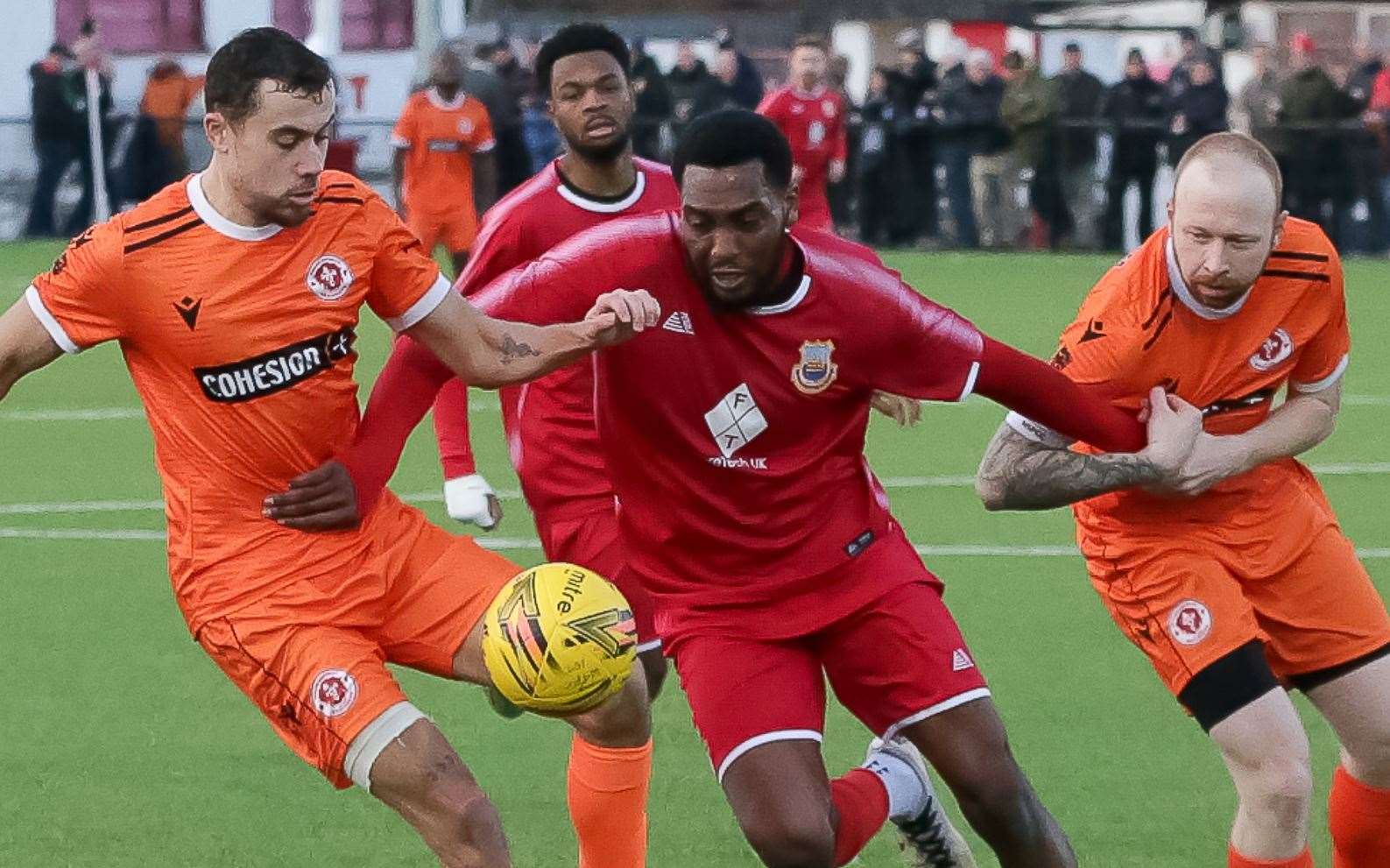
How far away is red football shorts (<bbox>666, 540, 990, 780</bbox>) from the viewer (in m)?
5.48

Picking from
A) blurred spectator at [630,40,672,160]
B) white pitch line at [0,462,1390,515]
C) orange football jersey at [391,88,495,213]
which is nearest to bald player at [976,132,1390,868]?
white pitch line at [0,462,1390,515]

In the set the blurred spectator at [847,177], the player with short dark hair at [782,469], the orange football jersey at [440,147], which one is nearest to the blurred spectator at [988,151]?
the blurred spectator at [847,177]

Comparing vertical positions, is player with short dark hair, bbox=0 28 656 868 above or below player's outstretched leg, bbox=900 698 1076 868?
above

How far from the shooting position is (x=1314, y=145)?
76.6 ft

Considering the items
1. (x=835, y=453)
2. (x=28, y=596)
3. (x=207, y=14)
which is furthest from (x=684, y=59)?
(x=835, y=453)

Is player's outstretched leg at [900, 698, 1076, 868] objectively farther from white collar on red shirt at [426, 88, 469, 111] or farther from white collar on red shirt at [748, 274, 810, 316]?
white collar on red shirt at [426, 88, 469, 111]

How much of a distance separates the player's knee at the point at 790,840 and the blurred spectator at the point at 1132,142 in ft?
62.4

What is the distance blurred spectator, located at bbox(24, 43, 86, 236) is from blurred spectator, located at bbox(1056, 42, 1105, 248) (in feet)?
35.5

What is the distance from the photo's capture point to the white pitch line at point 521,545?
10.7m

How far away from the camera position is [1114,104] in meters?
24.1

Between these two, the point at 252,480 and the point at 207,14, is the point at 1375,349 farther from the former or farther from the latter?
the point at 207,14

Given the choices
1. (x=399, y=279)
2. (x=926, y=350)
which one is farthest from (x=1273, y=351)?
(x=399, y=279)

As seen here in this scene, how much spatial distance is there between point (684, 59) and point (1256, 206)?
A: 2006 centimetres

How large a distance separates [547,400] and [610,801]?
4.33ft
